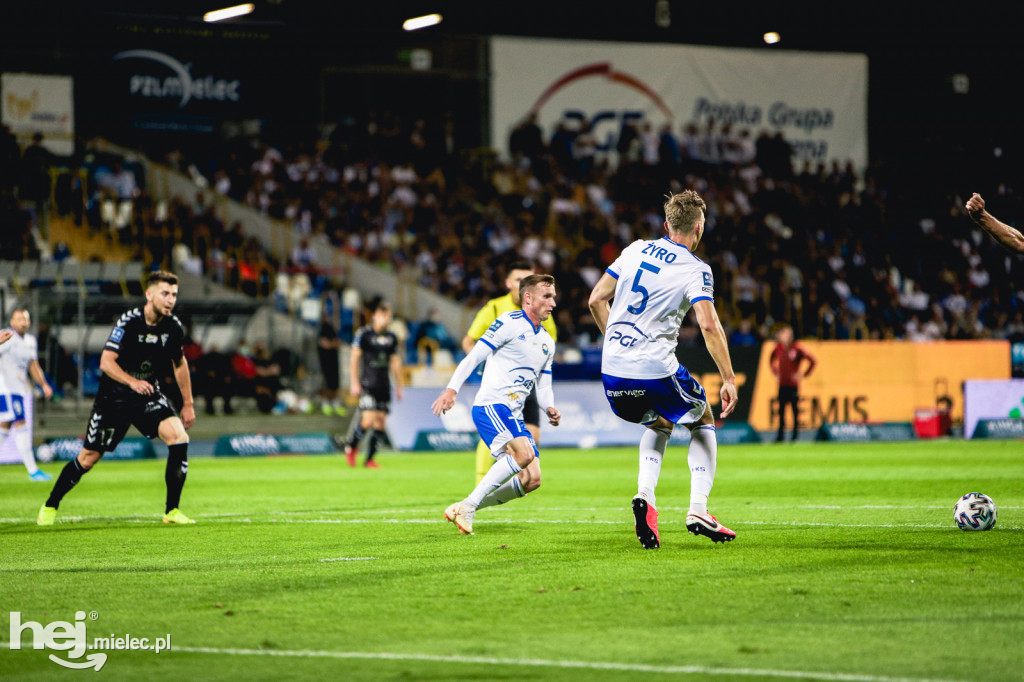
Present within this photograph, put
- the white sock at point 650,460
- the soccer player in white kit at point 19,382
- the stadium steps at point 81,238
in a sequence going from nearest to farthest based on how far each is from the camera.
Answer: the white sock at point 650,460 < the soccer player in white kit at point 19,382 < the stadium steps at point 81,238

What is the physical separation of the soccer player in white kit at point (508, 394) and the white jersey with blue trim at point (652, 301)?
4.71 ft

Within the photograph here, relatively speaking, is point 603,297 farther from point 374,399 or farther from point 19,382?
point 19,382

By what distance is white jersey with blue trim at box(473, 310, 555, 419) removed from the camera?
34.6 feet

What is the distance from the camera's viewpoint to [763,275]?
3538cm

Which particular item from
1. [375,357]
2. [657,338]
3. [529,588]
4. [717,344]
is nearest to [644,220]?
[375,357]

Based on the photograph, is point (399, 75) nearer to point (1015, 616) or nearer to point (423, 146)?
point (423, 146)

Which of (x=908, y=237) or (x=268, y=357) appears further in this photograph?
(x=908, y=237)

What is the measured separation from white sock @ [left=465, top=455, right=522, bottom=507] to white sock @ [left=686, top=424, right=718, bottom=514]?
155 centimetres

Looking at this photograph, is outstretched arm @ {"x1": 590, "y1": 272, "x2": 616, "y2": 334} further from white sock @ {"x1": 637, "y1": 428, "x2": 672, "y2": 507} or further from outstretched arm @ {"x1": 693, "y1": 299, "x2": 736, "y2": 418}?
white sock @ {"x1": 637, "y1": 428, "x2": 672, "y2": 507}

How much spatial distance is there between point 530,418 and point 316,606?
6498mm

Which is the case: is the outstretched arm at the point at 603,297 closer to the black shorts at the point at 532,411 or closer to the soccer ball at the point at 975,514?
the soccer ball at the point at 975,514

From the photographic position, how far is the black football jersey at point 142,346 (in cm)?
1136

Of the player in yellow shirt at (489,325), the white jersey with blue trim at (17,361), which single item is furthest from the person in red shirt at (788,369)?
the white jersey with blue trim at (17,361)

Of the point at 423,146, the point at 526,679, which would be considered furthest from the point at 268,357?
the point at 526,679
